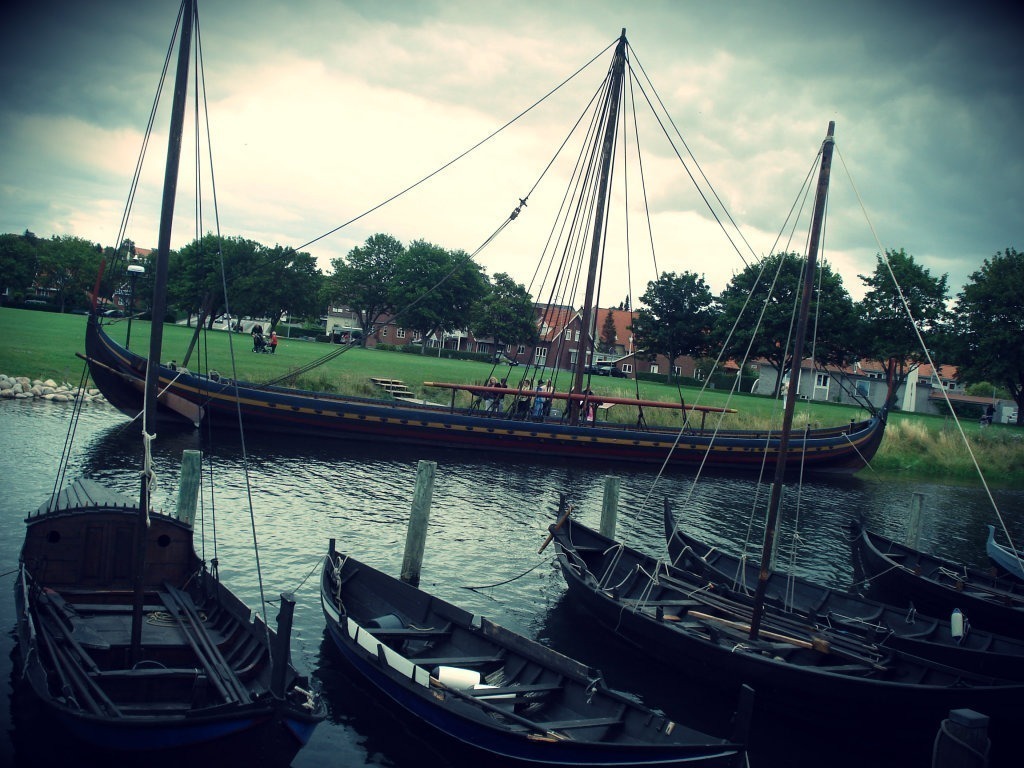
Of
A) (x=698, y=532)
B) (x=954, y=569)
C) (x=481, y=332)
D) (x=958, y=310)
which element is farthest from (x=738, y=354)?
(x=954, y=569)

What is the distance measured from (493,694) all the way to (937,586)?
12.2 meters

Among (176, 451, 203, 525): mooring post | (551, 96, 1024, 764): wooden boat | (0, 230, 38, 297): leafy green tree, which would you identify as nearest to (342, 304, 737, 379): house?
(0, 230, 38, 297): leafy green tree

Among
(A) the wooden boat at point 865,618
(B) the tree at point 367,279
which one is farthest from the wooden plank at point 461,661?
(B) the tree at point 367,279

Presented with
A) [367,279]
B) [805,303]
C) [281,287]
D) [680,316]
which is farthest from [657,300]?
[805,303]

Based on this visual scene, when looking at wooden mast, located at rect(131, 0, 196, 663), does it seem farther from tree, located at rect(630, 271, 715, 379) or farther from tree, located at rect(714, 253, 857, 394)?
tree, located at rect(630, 271, 715, 379)

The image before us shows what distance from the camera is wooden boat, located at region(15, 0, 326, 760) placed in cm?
760

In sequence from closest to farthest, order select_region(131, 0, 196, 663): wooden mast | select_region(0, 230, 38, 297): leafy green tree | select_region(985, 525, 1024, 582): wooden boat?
select_region(131, 0, 196, 663): wooden mast < select_region(985, 525, 1024, 582): wooden boat < select_region(0, 230, 38, 297): leafy green tree

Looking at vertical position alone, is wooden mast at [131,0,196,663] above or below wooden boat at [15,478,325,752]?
above

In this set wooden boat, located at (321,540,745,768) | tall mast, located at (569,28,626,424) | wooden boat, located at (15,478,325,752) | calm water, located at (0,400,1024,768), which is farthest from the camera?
tall mast, located at (569,28,626,424)

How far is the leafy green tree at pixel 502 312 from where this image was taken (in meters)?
96.9

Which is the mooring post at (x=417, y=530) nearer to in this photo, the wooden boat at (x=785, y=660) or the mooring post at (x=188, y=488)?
the wooden boat at (x=785, y=660)

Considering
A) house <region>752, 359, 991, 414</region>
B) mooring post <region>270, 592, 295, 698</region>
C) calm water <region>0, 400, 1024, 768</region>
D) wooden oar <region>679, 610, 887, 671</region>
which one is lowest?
calm water <region>0, 400, 1024, 768</region>

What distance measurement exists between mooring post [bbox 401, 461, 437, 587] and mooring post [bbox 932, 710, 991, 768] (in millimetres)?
10560

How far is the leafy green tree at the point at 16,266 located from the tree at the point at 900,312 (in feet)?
352
